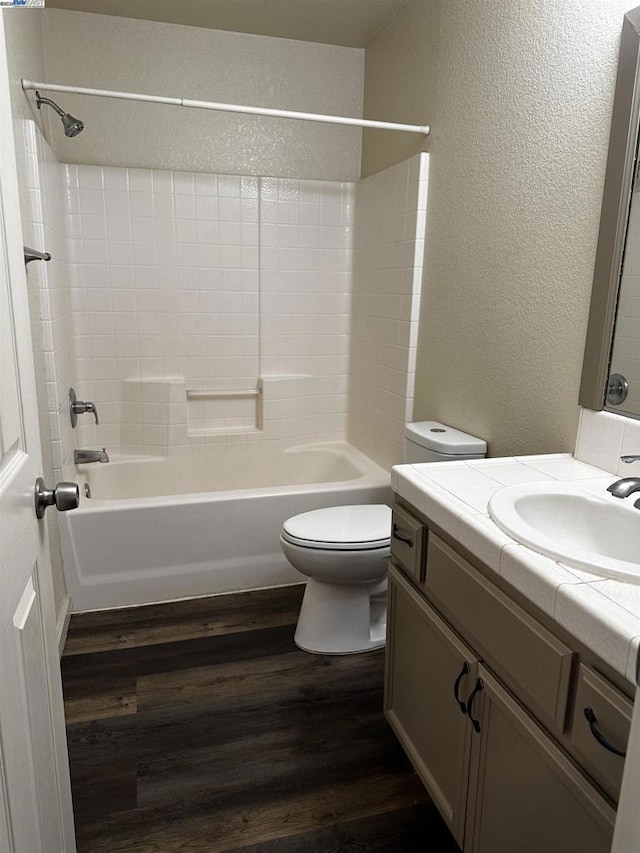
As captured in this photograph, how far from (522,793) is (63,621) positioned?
1.78m

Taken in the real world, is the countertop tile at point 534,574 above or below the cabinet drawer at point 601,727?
above

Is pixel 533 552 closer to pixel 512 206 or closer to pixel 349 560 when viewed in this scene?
pixel 349 560

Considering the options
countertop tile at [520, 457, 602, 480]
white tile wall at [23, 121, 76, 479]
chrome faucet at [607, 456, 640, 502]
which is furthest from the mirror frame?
white tile wall at [23, 121, 76, 479]

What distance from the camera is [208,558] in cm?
258

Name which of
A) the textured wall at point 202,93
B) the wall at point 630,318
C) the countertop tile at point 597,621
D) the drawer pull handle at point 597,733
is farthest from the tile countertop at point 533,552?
the textured wall at point 202,93

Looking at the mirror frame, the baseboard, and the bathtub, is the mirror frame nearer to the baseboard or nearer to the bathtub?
the bathtub

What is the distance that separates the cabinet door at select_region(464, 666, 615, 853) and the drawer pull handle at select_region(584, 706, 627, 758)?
0.31ft

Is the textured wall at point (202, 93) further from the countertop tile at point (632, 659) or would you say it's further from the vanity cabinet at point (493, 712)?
the countertop tile at point (632, 659)

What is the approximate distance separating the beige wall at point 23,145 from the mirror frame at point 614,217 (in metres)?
1.61

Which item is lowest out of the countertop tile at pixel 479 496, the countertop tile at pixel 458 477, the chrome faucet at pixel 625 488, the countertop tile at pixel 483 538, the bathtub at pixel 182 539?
the bathtub at pixel 182 539

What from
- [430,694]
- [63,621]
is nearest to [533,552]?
[430,694]

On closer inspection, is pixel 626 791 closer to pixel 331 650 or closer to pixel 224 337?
pixel 331 650

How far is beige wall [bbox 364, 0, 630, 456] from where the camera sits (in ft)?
5.32

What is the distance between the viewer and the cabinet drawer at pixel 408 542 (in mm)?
1486
